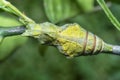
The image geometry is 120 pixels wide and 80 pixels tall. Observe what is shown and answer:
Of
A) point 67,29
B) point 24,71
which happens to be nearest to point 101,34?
point 24,71

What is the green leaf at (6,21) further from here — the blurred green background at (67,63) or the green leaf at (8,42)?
the blurred green background at (67,63)

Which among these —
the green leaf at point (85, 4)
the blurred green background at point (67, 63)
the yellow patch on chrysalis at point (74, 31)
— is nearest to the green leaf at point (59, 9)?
the green leaf at point (85, 4)

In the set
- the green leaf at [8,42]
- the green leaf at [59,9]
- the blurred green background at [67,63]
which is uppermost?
the green leaf at [59,9]

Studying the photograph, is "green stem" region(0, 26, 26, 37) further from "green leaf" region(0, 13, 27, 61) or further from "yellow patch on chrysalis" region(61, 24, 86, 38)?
"green leaf" region(0, 13, 27, 61)

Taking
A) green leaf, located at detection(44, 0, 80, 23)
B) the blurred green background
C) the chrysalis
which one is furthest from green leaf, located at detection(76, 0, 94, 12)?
the blurred green background

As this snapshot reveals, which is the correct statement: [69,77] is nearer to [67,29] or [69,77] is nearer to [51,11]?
[51,11]

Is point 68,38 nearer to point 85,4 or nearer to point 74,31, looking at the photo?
point 74,31

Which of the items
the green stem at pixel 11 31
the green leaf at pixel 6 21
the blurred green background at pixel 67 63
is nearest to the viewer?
the green stem at pixel 11 31
